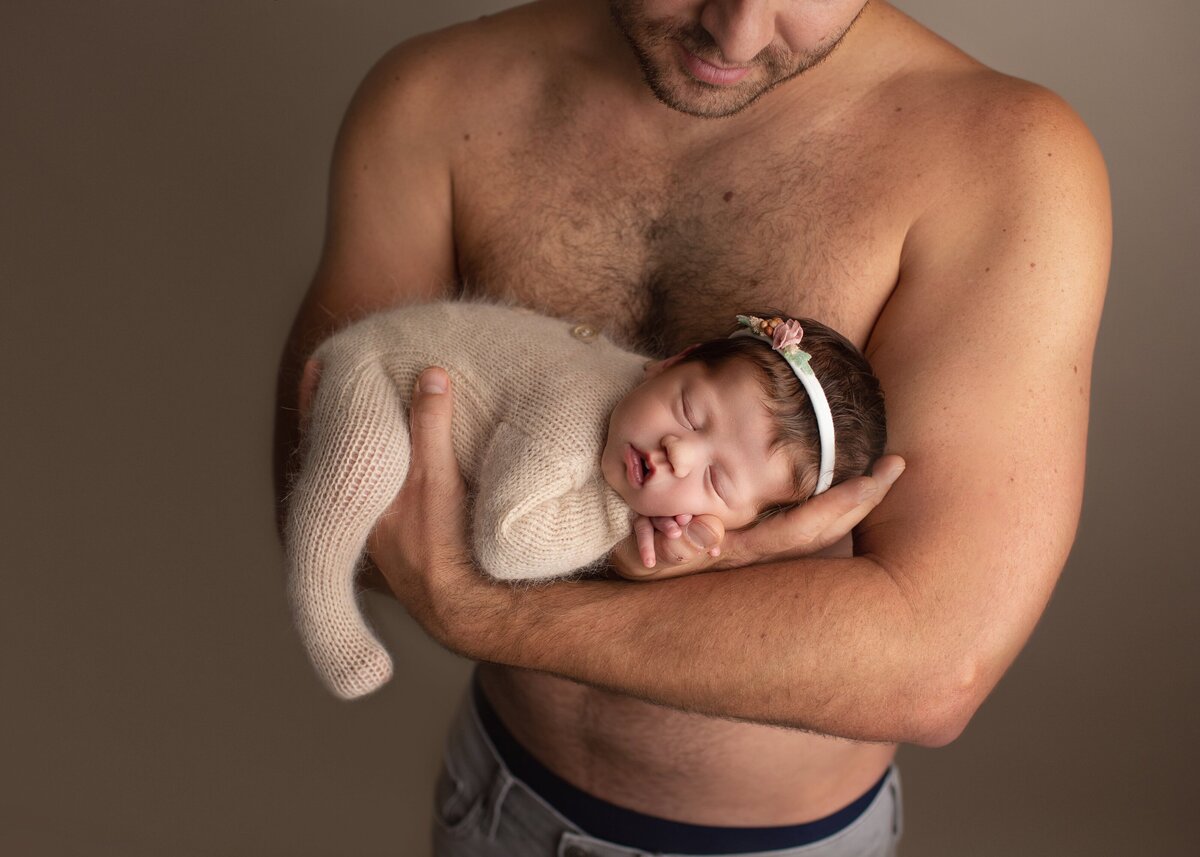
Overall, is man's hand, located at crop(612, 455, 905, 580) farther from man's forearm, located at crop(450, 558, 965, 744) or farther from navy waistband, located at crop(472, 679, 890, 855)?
navy waistband, located at crop(472, 679, 890, 855)

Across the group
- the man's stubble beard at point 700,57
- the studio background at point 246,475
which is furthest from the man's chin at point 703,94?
the studio background at point 246,475

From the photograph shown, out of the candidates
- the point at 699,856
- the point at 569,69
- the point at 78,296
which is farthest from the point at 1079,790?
the point at 78,296

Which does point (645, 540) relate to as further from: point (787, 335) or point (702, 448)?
point (787, 335)

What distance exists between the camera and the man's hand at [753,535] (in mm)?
1394

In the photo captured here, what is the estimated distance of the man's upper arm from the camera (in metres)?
1.38

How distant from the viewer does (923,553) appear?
54.4 inches

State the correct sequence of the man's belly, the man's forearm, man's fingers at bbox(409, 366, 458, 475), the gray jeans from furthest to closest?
the gray jeans
the man's belly
man's fingers at bbox(409, 366, 458, 475)
the man's forearm

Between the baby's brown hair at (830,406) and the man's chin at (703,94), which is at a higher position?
the man's chin at (703,94)

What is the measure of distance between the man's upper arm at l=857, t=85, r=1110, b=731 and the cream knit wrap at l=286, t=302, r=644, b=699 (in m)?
0.36

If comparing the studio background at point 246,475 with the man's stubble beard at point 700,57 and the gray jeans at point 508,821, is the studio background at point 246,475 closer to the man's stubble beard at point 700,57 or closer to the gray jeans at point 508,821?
the gray jeans at point 508,821

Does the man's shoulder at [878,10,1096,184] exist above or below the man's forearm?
above

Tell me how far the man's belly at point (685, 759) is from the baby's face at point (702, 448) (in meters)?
0.43

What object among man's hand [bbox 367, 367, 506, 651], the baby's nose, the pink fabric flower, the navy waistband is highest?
the pink fabric flower

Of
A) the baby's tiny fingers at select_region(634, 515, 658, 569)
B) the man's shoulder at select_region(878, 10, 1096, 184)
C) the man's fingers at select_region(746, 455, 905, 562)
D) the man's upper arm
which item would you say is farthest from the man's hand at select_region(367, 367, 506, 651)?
the man's shoulder at select_region(878, 10, 1096, 184)
